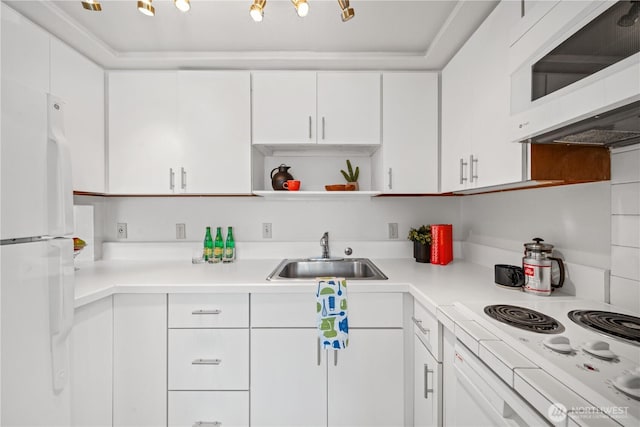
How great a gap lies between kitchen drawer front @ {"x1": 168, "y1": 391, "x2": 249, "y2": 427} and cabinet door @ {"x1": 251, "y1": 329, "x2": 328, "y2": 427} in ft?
0.20

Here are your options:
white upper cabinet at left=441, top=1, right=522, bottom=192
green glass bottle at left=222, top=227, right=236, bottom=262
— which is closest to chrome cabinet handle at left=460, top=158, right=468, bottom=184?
white upper cabinet at left=441, top=1, right=522, bottom=192

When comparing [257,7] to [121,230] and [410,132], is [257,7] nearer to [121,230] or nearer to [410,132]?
[410,132]

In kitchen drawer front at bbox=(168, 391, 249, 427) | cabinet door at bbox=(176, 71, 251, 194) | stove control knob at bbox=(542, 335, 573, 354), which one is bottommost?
kitchen drawer front at bbox=(168, 391, 249, 427)

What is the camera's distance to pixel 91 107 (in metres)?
1.85

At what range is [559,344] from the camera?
0.77 meters

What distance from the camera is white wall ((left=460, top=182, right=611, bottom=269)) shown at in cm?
120

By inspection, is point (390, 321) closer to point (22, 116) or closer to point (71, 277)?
point (71, 277)

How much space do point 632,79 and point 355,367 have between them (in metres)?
1.50

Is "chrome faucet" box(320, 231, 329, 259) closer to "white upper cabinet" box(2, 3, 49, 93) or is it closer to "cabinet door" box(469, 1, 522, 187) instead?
"cabinet door" box(469, 1, 522, 187)

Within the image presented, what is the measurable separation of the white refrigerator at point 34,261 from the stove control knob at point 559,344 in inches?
58.1

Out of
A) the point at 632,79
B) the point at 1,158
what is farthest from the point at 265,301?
the point at 632,79

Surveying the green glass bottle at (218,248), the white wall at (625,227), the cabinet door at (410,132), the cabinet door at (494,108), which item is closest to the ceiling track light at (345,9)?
the cabinet door at (494,108)

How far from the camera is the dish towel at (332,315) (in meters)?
1.53

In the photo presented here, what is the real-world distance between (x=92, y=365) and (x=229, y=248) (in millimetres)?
984
